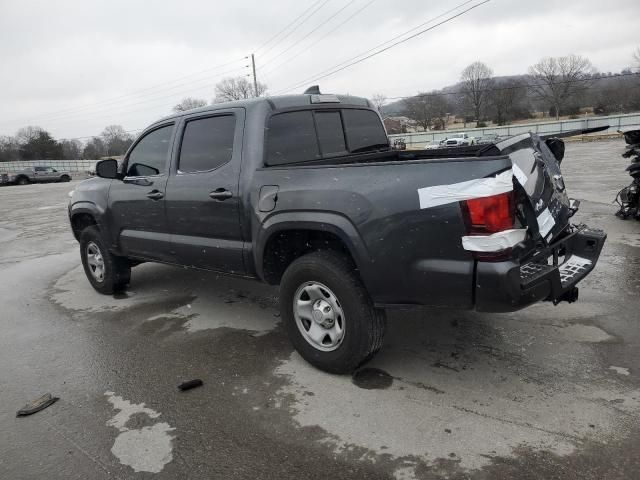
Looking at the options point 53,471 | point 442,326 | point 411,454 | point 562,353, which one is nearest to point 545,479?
point 411,454

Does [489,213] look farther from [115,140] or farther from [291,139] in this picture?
A: [115,140]

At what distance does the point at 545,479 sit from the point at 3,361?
417 cm

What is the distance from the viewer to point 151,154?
4.96 metres

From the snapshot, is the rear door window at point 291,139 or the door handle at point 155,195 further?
the door handle at point 155,195

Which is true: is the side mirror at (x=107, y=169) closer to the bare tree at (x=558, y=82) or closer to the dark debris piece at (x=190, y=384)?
the dark debris piece at (x=190, y=384)

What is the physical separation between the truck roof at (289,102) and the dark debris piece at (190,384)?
2.16 metres

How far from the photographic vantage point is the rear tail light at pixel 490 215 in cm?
267

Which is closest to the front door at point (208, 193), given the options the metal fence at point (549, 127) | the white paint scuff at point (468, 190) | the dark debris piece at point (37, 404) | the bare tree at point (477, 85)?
the dark debris piece at point (37, 404)

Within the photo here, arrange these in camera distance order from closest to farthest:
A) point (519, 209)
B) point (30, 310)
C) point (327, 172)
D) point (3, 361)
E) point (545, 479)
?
point (545, 479) → point (519, 209) → point (327, 172) → point (3, 361) → point (30, 310)

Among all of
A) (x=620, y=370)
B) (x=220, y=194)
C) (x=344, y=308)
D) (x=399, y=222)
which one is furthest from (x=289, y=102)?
(x=620, y=370)

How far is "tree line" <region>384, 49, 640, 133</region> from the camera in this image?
6725 cm

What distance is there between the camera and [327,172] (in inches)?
129

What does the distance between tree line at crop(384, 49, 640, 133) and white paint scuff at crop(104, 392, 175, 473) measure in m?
68.2

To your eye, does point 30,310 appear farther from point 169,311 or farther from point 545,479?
point 545,479
